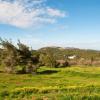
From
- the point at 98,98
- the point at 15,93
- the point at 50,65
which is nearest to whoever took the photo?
the point at 98,98

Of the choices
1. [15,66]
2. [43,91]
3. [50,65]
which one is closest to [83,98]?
[43,91]

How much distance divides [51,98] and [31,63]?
30.4 m

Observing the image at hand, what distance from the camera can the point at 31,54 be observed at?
52.2m

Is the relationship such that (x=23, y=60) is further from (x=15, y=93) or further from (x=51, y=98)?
(x=51, y=98)

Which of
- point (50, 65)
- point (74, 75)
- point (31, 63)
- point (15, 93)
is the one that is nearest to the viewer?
point (15, 93)

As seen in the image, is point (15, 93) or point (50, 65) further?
point (50, 65)

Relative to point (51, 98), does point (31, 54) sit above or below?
above

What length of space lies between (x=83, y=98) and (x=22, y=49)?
3251cm

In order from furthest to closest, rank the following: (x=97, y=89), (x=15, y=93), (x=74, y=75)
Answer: (x=74, y=75), (x=97, y=89), (x=15, y=93)

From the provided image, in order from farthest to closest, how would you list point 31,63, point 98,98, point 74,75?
point 31,63
point 74,75
point 98,98

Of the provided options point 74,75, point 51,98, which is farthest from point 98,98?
point 74,75

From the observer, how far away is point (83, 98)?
19.9 metres

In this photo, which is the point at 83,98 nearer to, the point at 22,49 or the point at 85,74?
the point at 85,74

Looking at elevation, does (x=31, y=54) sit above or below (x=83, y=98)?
above
